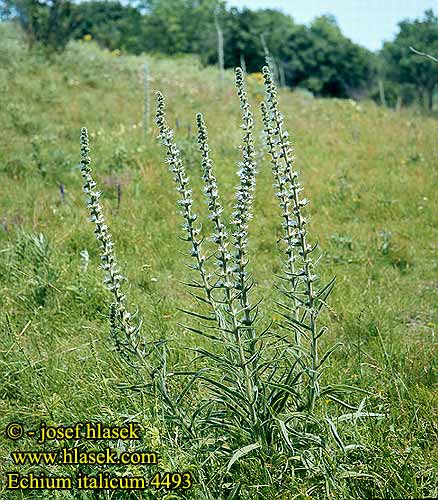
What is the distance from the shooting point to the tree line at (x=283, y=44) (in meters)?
43.8

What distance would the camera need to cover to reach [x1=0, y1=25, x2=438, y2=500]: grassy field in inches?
103

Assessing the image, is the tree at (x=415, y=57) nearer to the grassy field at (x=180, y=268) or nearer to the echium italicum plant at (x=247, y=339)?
the grassy field at (x=180, y=268)

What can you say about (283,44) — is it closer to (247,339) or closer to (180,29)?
(180,29)

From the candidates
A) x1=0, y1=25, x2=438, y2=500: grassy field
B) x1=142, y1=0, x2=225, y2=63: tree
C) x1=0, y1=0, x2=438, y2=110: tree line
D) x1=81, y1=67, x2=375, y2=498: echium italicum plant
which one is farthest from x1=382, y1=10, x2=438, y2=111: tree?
x1=81, y1=67, x2=375, y2=498: echium italicum plant

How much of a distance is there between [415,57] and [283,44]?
1365cm

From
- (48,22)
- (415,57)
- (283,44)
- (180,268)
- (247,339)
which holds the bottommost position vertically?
(180,268)

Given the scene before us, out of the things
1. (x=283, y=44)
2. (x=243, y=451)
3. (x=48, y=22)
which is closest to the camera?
(x=243, y=451)

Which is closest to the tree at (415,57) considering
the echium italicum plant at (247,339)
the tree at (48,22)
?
the tree at (48,22)

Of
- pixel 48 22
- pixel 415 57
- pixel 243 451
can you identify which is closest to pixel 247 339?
pixel 243 451

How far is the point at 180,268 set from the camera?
5.65 meters

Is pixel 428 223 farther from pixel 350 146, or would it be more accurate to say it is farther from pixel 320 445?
pixel 320 445

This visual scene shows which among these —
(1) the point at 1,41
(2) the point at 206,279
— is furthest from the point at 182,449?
(1) the point at 1,41

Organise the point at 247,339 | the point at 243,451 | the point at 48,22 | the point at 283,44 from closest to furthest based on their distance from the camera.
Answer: the point at 243,451
the point at 247,339
the point at 48,22
the point at 283,44

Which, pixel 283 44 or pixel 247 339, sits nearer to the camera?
pixel 247 339
